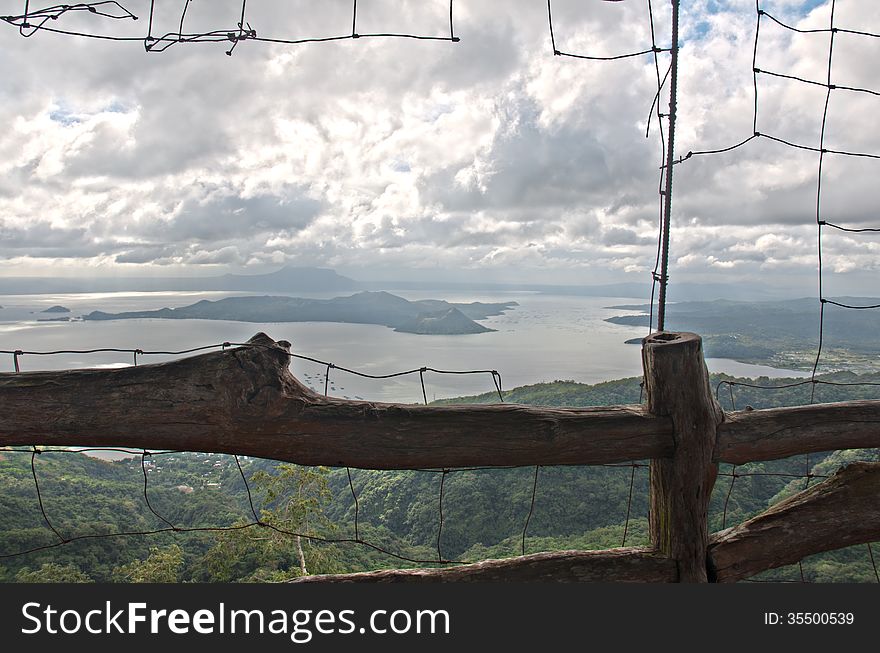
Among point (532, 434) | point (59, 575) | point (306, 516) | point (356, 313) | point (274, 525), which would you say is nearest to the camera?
point (532, 434)

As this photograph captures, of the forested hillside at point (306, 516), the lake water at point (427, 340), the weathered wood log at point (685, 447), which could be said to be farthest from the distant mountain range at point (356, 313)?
the weathered wood log at point (685, 447)

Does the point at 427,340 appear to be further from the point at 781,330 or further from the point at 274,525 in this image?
the point at 781,330

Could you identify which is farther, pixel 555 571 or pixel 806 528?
pixel 806 528

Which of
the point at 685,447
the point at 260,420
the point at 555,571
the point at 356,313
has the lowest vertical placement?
the point at 555,571

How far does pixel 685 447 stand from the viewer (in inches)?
75.5

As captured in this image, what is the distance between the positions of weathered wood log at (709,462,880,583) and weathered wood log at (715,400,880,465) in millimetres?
141

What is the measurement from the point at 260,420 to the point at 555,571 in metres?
1.10

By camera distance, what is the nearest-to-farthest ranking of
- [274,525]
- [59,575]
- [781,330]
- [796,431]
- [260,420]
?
[260,420] → [796,431] → [59,575] → [274,525] → [781,330]

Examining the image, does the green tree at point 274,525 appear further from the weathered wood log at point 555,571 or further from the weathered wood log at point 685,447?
the weathered wood log at point 685,447

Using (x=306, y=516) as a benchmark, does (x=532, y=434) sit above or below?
above

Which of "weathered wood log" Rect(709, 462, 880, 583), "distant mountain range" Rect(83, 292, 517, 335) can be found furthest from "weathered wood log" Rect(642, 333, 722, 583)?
"distant mountain range" Rect(83, 292, 517, 335)

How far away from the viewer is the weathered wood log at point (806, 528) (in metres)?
2.03

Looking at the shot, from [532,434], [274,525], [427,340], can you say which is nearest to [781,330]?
[427,340]

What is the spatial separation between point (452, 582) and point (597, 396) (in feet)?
19.7
